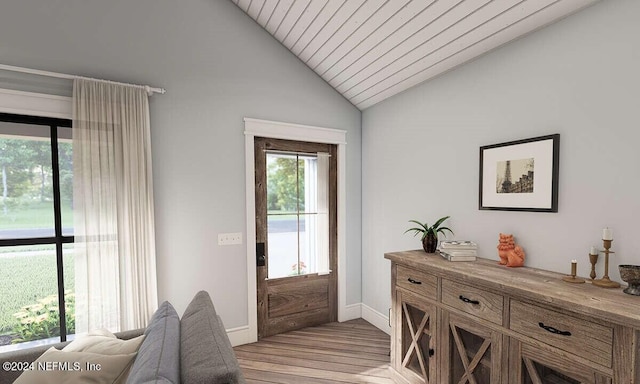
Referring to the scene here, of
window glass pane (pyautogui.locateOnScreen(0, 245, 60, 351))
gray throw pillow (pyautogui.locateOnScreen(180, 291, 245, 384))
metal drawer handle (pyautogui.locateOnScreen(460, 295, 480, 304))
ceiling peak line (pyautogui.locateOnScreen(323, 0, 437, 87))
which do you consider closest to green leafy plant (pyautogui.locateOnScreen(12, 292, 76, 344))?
window glass pane (pyautogui.locateOnScreen(0, 245, 60, 351))

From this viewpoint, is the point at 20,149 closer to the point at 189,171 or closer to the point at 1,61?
the point at 1,61

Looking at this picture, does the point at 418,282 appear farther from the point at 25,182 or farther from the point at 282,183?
the point at 25,182

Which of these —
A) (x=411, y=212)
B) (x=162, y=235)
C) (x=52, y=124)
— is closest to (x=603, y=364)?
(x=411, y=212)

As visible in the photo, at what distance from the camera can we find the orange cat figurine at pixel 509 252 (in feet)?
6.06

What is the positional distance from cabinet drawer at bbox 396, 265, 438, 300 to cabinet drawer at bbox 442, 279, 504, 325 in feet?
0.29

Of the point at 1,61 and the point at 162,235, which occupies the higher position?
the point at 1,61

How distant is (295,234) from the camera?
3229mm

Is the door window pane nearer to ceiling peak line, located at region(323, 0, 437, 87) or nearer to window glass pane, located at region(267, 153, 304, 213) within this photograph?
window glass pane, located at region(267, 153, 304, 213)

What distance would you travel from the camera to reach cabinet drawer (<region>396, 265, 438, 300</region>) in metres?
1.97

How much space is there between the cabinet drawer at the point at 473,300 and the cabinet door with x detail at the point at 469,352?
0.21ft

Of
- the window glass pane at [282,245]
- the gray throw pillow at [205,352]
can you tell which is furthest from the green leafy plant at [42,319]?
the window glass pane at [282,245]

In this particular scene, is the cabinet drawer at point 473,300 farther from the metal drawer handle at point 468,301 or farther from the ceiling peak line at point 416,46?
the ceiling peak line at point 416,46

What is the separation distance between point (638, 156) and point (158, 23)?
3.42 m

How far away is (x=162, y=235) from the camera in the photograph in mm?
2549
